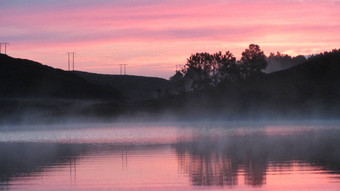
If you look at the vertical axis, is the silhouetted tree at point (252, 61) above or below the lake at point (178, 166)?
above

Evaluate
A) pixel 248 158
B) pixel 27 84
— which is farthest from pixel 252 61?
pixel 248 158

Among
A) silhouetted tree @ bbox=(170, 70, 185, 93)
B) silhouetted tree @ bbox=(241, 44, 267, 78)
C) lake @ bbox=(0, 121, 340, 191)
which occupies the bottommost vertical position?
lake @ bbox=(0, 121, 340, 191)

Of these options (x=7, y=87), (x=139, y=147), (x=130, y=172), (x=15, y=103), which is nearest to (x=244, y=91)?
(x=15, y=103)

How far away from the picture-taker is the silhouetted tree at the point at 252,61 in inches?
5915

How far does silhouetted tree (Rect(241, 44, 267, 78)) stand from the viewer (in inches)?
5915

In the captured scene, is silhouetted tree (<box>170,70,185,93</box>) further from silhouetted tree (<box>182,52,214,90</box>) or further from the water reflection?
the water reflection

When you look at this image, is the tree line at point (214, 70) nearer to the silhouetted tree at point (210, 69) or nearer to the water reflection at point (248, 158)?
the silhouetted tree at point (210, 69)

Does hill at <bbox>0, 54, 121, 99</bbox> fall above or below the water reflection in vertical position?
above

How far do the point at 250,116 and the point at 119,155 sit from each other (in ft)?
261

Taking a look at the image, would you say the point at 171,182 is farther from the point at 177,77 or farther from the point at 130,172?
the point at 177,77

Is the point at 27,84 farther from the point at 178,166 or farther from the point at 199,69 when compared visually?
the point at 178,166

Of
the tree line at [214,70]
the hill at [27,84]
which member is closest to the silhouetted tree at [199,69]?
the tree line at [214,70]

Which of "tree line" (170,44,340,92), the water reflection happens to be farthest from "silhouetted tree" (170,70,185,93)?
the water reflection

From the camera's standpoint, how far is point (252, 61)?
151625 millimetres
